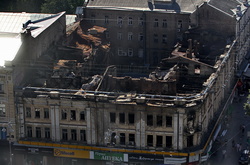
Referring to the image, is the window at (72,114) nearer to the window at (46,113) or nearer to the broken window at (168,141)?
the window at (46,113)

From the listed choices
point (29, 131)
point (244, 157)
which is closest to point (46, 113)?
point (29, 131)

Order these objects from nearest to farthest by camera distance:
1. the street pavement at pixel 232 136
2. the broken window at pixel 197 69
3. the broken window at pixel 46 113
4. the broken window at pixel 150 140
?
the broken window at pixel 150 140
the broken window at pixel 46 113
the street pavement at pixel 232 136
the broken window at pixel 197 69

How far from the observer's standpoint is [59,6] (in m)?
162

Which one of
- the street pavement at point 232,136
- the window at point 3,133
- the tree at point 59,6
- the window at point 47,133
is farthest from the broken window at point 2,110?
the tree at point 59,6

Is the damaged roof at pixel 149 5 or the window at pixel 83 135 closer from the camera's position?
the window at pixel 83 135

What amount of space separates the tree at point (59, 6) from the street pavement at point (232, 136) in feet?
152

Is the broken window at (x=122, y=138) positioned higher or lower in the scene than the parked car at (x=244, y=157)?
higher

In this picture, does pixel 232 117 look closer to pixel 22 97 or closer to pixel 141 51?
pixel 141 51

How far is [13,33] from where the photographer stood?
117875 mm

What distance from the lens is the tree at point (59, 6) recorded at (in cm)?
16100

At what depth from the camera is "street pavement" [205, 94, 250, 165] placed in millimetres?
112625

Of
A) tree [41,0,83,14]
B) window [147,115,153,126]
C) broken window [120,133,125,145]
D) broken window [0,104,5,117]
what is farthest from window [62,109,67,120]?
tree [41,0,83,14]

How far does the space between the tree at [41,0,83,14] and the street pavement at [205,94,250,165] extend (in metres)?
46.3

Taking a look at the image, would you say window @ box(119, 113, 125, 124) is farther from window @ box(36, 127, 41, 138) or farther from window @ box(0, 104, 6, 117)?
window @ box(0, 104, 6, 117)
